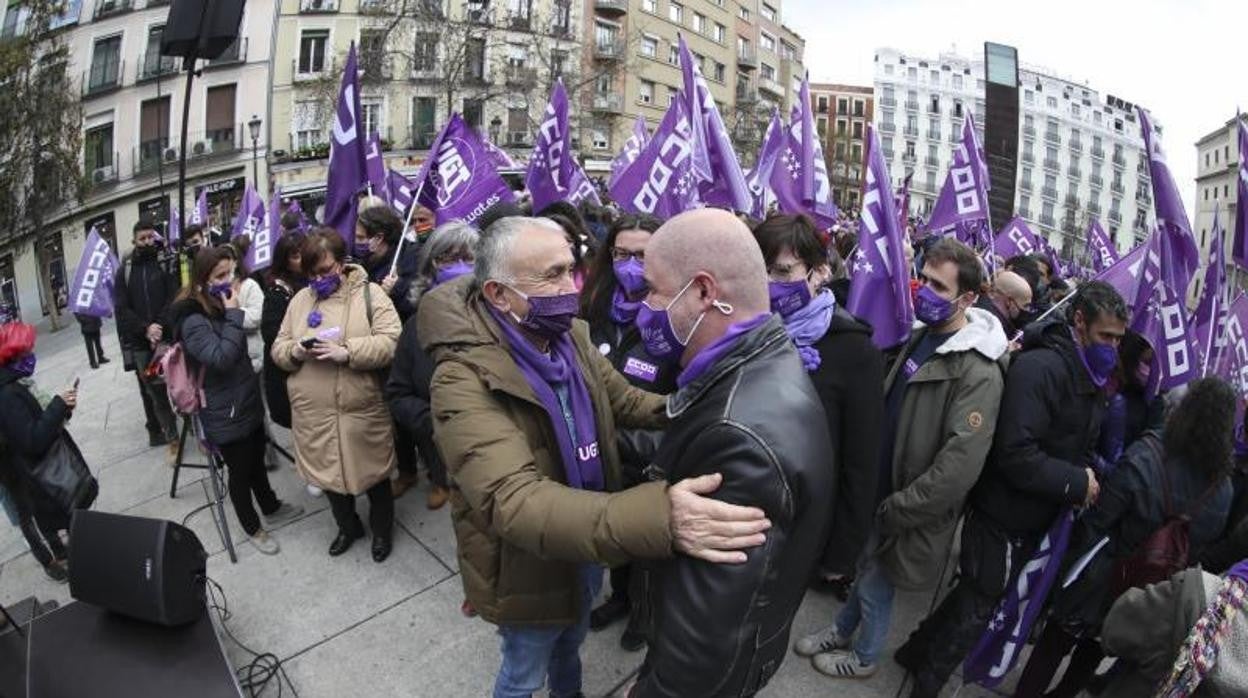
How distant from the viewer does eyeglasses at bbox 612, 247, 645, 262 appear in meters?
3.30

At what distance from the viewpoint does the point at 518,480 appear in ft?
4.93

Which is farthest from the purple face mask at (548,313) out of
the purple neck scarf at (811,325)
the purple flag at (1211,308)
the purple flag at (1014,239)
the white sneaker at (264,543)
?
the purple flag at (1014,239)

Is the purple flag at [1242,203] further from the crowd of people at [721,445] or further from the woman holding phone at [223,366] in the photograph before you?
the woman holding phone at [223,366]

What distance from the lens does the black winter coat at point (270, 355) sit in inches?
148

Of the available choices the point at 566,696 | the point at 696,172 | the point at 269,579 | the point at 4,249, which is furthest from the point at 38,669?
the point at 696,172

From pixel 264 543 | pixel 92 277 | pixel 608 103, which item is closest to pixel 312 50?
pixel 608 103

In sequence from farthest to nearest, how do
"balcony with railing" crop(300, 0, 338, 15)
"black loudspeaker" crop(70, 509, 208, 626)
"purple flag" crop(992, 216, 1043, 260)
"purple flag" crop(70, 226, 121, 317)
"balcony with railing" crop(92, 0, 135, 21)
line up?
1. "balcony with railing" crop(300, 0, 338, 15)
2. "purple flag" crop(992, 216, 1043, 260)
3. "balcony with railing" crop(92, 0, 135, 21)
4. "purple flag" crop(70, 226, 121, 317)
5. "black loudspeaker" crop(70, 509, 208, 626)

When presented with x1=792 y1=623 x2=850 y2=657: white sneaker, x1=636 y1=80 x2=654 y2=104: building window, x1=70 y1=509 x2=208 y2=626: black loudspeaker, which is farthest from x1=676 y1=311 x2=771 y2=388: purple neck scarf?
x1=636 y1=80 x2=654 y2=104: building window

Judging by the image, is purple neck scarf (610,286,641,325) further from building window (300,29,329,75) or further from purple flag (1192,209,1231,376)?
building window (300,29,329,75)

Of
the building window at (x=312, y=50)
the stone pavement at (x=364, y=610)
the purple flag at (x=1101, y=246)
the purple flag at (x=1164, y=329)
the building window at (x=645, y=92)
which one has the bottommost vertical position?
the stone pavement at (x=364, y=610)

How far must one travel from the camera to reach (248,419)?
11.7ft

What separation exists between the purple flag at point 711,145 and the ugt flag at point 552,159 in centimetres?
118

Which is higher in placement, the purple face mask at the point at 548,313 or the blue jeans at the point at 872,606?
the purple face mask at the point at 548,313

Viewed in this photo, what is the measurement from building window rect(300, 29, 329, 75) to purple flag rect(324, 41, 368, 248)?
1090 inches
